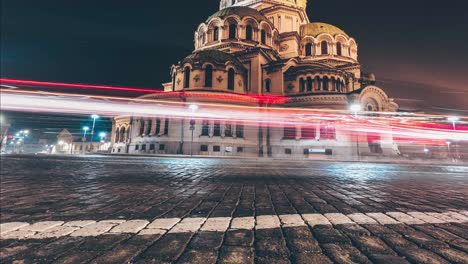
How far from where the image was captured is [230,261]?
1604mm

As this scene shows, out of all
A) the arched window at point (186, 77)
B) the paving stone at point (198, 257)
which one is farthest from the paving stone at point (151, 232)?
the arched window at point (186, 77)

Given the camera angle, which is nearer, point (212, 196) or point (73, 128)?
point (212, 196)

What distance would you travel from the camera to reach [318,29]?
144ft

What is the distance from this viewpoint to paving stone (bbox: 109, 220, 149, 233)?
2.21 metres

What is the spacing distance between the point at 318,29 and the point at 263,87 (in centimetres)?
1763

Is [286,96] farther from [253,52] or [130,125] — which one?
[130,125]

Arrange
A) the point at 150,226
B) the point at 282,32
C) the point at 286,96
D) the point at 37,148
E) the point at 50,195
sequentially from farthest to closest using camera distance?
1. the point at 37,148
2. the point at 282,32
3. the point at 286,96
4. the point at 50,195
5. the point at 150,226

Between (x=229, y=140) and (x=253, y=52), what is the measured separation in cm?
1495

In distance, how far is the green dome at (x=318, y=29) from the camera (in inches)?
1699

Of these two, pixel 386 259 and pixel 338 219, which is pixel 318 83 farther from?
pixel 386 259

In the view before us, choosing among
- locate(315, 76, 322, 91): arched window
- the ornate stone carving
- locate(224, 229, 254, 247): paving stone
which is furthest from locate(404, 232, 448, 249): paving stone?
the ornate stone carving

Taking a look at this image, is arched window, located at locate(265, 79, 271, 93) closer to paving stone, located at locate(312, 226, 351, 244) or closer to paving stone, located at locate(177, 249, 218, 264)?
paving stone, located at locate(312, 226, 351, 244)

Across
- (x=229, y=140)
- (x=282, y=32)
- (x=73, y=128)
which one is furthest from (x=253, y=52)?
(x=73, y=128)

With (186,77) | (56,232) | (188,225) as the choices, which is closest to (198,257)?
(188,225)
